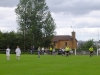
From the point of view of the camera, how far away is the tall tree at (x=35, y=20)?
9188 cm

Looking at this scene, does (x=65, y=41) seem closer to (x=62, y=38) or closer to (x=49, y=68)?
(x=62, y=38)

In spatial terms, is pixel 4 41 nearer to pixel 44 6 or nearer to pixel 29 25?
pixel 29 25

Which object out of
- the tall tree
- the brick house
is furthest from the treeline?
the brick house

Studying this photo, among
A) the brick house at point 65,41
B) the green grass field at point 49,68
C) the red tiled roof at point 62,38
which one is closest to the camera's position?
the green grass field at point 49,68

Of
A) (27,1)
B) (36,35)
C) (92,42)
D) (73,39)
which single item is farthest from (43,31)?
(92,42)

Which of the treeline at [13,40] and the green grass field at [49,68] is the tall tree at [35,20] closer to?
the treeline at [13,40]

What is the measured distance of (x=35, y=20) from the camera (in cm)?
9256

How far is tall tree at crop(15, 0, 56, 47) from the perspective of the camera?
9188cm

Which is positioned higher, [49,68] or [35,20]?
[35,20]

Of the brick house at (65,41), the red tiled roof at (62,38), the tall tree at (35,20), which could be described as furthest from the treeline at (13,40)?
the red tiled roof at (62,38)

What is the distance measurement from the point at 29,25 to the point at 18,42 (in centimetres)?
659

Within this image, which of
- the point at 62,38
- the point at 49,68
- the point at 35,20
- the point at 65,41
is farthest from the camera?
the point at 62,38

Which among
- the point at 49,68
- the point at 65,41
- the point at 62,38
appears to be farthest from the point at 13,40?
the point at 49,68

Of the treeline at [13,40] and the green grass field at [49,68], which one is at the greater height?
the treeline at [13,40]
